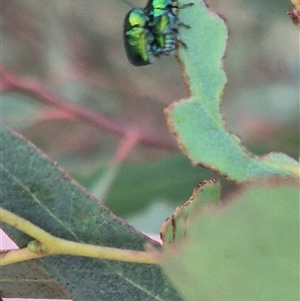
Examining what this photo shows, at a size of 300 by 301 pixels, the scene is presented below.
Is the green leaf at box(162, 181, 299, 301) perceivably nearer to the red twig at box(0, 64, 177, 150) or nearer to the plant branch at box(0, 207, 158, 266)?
the plant branch at box(0, 207, 158, 266)

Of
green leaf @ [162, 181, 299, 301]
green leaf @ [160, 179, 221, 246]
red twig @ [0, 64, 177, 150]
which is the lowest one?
green leaf @ [162, 181, 299, 301]

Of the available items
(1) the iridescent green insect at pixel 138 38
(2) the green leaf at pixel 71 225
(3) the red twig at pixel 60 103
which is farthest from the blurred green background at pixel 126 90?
(2) the green leaf at pixel 71 225

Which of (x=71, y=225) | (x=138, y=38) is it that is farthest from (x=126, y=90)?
(x=71, y=225)

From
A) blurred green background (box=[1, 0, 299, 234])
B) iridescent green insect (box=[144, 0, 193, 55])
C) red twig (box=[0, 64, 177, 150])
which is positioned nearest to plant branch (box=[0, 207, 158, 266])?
iridescent green insect (box=[144, 0, 193, 55])

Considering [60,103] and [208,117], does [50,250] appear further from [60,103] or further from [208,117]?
[60,103]

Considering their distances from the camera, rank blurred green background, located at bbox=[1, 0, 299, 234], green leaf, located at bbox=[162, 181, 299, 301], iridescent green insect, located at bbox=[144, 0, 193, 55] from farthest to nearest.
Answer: blurred green background, located at bbox=[1, 0, 299, 234]
iridescent green insect, located at bbox=[144, 0, 193, 55]
green leaf, located at bbox=[162, 181, 299, 301]

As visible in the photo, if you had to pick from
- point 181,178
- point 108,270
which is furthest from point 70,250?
point 181,178

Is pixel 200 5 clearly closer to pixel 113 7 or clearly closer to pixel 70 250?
pixel 70 250
